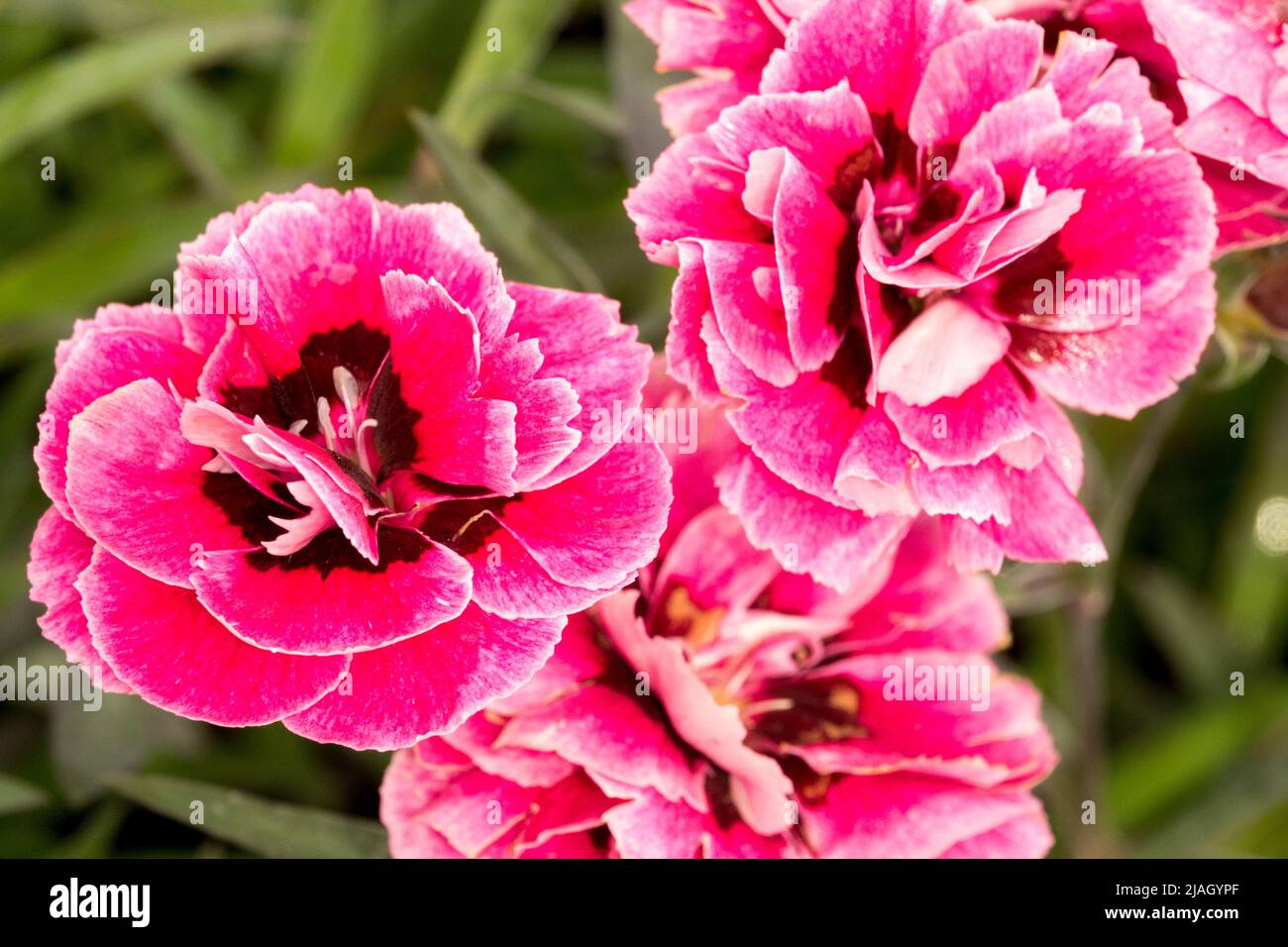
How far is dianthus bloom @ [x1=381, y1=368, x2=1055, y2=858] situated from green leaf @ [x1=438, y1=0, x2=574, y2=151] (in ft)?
1.50

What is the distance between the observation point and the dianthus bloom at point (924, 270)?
2.51 ft

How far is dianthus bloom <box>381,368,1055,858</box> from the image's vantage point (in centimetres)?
82

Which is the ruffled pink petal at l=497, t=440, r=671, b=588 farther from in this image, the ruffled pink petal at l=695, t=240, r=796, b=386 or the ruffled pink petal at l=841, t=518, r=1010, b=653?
the ruffled pink petal at l=841, t=518, r=1010, b=653

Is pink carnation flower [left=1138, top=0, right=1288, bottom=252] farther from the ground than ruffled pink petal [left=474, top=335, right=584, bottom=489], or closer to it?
farther from the ground

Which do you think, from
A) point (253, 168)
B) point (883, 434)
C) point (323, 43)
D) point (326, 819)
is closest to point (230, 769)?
point (326, 819)

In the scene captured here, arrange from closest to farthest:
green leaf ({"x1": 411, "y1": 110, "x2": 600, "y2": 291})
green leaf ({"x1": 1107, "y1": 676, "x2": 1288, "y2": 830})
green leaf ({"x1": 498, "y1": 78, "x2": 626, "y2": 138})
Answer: green leaf ({"x1": 411, "y1": 110, "x2": 600, "y2": 291})
green leaf ({"x1": 498, "y1": 78, "x2": 626, "y2": 138})
green leaf ({"x1": 1107, "y1": 676, "x2": 1288, "y2": 830})

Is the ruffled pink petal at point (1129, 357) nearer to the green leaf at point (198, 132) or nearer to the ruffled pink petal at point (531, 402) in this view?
the ruffled pink petal at point (531, 402)

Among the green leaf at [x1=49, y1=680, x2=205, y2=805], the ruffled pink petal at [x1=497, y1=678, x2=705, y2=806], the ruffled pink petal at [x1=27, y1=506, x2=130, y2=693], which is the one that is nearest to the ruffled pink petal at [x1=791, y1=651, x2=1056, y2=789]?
the ruffled pink petal at [x1=497, y1=678, x2=705, y2=806]

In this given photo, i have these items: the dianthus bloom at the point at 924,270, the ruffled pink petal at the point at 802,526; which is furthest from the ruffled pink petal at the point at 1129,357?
the ruffled pink petal at the point at 802,526

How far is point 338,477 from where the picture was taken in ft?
2.28

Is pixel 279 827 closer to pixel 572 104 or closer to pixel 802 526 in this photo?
pixel 802 526

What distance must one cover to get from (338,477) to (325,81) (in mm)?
884

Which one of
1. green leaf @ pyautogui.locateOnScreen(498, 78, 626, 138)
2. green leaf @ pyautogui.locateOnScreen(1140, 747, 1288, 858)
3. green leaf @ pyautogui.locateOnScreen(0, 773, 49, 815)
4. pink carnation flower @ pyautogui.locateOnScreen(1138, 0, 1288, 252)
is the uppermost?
green leaf @ pyautogui.locateOnScreen(498, 78, 626, 138)

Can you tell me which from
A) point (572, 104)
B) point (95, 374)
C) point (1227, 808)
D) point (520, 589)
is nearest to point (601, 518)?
point (520, 589)
